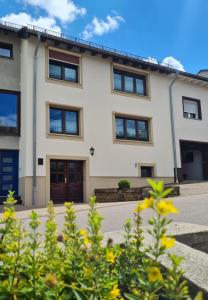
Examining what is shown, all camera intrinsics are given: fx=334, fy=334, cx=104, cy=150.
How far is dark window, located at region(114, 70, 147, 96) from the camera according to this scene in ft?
64.3

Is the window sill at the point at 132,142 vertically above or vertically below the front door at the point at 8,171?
above

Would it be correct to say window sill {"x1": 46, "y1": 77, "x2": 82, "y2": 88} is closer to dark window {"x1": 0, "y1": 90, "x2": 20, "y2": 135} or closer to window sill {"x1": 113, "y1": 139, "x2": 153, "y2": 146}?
dark window {"x1": 0, "y1": 90, "x2": 20, "y2": 135}

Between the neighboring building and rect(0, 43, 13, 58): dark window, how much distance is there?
0.16ft

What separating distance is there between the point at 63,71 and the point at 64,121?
107 inches

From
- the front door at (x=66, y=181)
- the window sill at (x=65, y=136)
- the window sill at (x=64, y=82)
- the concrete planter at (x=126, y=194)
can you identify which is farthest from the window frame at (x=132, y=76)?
the concrete planter at (x=126, y=194)

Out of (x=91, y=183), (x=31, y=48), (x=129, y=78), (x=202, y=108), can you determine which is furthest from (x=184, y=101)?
(x=31, y=48)

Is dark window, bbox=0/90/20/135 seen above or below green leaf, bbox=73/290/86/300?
above

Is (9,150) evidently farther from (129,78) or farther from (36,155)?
(129,78)

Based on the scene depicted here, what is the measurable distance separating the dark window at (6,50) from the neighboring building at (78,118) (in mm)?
48

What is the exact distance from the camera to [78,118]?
1781 centimetres

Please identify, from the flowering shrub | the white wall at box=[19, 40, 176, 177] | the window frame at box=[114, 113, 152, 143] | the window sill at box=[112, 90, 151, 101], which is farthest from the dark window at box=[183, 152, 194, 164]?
the flowering shrub

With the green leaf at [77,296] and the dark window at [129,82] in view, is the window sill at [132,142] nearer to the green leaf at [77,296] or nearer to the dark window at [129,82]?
the dark window at [129,82]

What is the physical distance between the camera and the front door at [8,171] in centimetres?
1594

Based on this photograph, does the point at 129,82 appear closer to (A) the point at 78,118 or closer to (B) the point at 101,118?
(B) the point at 101,118
